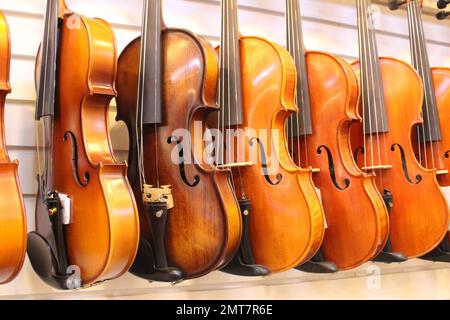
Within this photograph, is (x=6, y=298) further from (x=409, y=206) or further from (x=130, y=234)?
(x=409, y=206)

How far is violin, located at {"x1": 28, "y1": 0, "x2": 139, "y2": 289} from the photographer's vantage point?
4.50 ft

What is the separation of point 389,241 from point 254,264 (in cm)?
60

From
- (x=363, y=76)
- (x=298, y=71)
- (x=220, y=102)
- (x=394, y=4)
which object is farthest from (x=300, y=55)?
(x=394, y=4)

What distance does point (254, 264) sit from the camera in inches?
66.1

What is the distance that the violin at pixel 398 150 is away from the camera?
1.88 m

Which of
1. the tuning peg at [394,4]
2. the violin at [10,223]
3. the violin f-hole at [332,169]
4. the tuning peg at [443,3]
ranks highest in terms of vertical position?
the tuning peg at [394,4]

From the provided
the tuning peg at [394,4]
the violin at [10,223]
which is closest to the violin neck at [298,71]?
the tuning peg at [394,4]

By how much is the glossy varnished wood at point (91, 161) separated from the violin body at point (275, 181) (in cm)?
47

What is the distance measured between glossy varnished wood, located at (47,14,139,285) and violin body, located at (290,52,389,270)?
77 centimetres

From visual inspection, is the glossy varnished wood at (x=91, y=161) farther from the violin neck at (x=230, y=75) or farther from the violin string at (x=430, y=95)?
the violin string at (x=430, y=95)

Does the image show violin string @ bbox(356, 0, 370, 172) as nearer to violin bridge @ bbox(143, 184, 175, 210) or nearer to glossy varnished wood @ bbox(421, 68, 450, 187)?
glossy varnished wood @ bbox(421, 68, 450, 187)

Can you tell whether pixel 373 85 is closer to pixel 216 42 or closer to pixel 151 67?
pixel 216 42

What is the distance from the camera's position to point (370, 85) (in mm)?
2021

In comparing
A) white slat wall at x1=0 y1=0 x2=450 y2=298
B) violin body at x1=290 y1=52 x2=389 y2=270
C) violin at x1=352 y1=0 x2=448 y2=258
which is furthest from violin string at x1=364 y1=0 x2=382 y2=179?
white slat wall at x1=0 y1=0 x2=450 y2=298
